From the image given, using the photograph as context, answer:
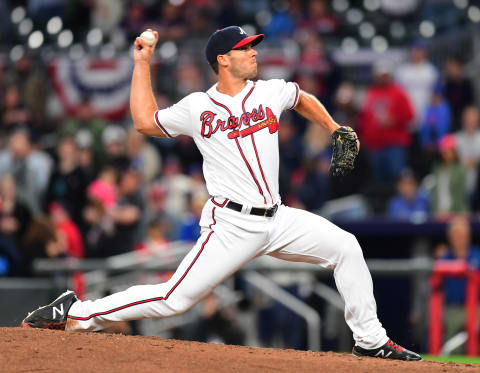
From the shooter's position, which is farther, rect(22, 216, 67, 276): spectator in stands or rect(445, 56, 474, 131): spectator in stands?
rect(445, 56, 474, 131): spectator in stands

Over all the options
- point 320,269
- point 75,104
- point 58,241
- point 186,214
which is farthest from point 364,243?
point 75,104

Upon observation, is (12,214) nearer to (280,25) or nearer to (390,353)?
(280,25)

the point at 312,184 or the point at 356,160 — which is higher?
the point at 356,160

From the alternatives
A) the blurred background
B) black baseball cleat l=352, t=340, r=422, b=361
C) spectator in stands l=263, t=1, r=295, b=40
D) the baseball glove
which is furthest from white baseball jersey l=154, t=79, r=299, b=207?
spectator in stands l=263, t=1, r=295, b=40

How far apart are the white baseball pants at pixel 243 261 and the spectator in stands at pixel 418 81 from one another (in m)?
7.69

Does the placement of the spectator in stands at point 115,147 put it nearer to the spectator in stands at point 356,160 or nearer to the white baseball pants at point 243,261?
the spectator in stands at point 356,160

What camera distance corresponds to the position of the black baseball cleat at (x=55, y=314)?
5.91m

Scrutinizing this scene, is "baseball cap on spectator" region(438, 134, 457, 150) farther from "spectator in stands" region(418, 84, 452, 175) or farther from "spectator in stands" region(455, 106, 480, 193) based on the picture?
"spectator in stands" region(418, 84, 452, 175)

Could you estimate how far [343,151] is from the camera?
574 cm

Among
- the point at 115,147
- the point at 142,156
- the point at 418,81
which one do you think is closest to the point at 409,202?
the point at 418,81

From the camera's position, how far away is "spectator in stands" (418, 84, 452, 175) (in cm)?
1271

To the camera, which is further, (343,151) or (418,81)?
(418,81)

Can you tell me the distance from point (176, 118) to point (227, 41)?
21.2 inches

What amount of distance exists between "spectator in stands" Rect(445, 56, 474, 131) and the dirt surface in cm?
791
